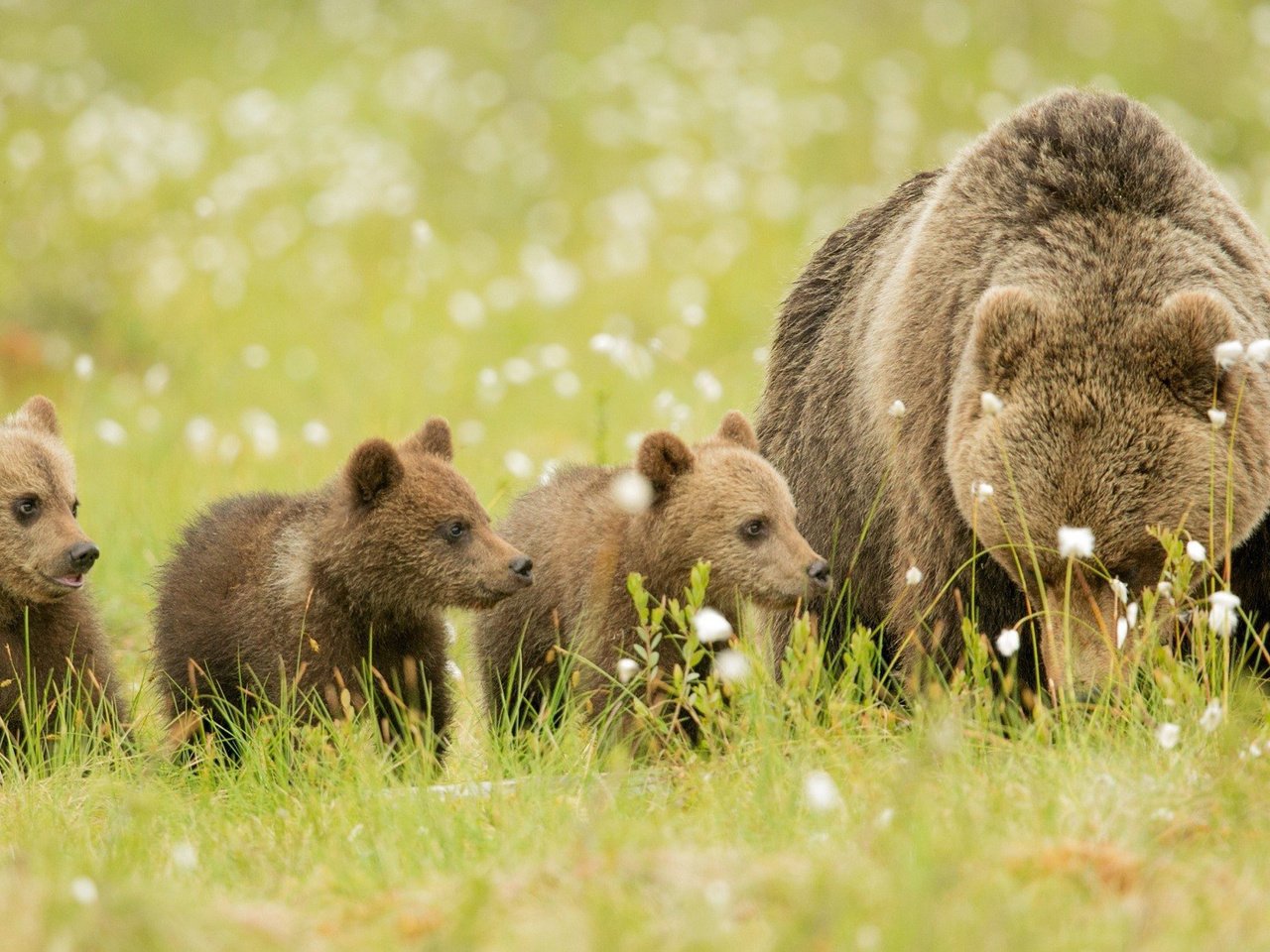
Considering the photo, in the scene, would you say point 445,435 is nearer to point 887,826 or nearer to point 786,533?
point 786,533

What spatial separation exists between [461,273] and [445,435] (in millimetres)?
9406

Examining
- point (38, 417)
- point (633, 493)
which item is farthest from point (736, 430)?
point (38, 417)

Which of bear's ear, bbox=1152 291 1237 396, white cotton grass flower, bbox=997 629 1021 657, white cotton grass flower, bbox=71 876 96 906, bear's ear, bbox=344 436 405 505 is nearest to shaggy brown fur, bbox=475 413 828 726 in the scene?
bear's ear, bbox=344 436 405 505

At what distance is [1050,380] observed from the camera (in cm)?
489

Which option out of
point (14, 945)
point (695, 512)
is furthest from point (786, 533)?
point (14, 945)

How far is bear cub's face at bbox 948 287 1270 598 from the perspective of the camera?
187 inches

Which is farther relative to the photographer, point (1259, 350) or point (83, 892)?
point (1259, 350)

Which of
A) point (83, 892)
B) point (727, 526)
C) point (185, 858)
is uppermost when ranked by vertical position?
point (727, 526)

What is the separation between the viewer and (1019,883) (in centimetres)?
360

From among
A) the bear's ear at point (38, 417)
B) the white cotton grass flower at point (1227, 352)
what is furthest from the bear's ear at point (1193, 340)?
the bear's ear at point (38, 417)

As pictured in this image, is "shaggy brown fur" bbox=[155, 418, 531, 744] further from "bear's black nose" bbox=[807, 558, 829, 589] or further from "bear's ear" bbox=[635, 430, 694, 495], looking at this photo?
"bear's black nose" bbox=[807, 558, 829, 589]

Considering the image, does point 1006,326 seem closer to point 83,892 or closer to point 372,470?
point 372,470

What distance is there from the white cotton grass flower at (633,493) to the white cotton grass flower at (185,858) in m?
1.77

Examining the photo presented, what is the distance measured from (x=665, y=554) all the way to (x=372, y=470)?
0.97 meters
